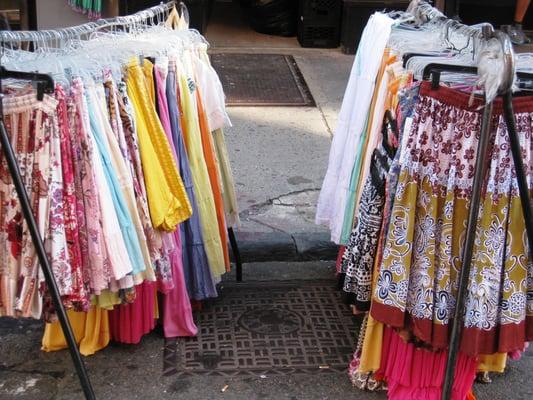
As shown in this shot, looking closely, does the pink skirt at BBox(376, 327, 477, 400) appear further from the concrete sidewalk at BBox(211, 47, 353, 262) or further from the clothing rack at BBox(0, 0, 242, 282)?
the concrete sidewalk at BBox(211, 47, 353, 262)

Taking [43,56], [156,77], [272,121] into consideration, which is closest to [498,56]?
[156,77]

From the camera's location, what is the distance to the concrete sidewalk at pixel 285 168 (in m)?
4.75

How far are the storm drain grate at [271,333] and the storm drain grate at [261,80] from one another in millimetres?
3218

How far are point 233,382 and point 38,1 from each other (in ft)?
17.2

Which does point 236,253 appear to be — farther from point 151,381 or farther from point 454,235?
point 454,235

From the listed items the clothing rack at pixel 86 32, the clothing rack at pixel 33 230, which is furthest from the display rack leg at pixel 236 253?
the clothing rack at pixel 33 230

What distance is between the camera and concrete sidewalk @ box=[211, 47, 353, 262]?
475 cm

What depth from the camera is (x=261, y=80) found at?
7.85 m

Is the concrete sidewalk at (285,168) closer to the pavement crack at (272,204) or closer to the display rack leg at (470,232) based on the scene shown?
the pavement crack at (272,204)

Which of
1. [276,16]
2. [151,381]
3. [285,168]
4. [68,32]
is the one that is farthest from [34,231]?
[276,16]

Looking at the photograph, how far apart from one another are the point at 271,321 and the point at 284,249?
817 mm

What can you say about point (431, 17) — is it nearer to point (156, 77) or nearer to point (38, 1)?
point (156, 77)

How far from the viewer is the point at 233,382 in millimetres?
3445

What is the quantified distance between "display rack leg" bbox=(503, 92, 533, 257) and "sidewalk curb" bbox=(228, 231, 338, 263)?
2217mm
